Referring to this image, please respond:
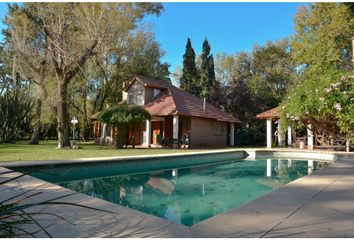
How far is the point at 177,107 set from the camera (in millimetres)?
23562

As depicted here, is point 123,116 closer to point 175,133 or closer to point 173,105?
point 175,133

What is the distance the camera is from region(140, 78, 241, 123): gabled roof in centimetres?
2350

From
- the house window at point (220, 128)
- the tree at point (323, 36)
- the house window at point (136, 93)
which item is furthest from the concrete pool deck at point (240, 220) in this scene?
the tree at point (323, 36)

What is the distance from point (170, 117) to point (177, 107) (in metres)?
2.06

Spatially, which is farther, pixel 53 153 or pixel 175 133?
pixel 175 133

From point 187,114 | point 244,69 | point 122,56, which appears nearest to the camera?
point 187,114

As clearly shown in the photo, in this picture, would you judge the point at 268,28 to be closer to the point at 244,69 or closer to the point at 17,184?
the point at 244,69

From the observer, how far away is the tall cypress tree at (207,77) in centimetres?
3306

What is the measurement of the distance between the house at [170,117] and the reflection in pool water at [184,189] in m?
11.3

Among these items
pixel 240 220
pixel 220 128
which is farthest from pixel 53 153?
pixel 220 128

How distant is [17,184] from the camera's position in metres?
6.86

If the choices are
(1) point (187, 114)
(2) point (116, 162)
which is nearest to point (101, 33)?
(1) point (187, 114)

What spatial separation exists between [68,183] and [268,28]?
31.5m

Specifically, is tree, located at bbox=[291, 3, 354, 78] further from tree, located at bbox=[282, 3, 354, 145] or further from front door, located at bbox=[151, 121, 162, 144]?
front door, located at bbox=[151, 121, 162, 144]
